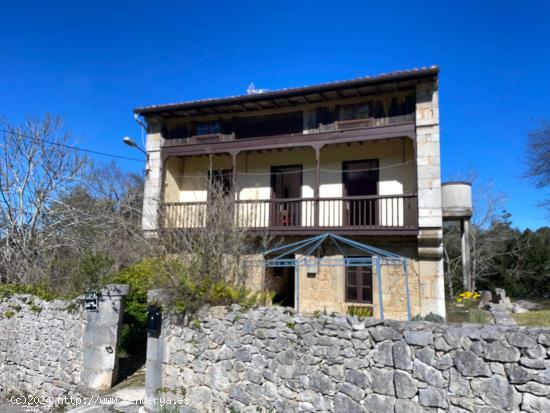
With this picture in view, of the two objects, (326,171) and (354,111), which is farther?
(326,171)

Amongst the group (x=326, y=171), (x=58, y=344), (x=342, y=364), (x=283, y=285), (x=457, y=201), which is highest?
(x=326, y=171)

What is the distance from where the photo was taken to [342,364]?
475 centimetres

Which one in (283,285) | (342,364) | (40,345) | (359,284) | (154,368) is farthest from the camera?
(283,285)

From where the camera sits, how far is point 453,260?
2064 cm

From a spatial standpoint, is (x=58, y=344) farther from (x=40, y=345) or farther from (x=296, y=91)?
(x=296, y=91)

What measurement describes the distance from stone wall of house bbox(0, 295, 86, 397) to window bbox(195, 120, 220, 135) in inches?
299

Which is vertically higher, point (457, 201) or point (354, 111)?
point (354, 111)

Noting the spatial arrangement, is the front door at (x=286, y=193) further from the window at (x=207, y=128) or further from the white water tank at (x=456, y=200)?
the white water tank at (x=456, y=200)

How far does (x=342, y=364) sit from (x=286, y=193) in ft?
29.5

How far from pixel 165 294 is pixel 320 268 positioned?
20.0ft

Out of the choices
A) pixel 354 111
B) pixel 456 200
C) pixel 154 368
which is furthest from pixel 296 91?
pixel 154 368

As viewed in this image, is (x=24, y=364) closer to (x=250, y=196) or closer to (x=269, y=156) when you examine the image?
(x=250, y=196)

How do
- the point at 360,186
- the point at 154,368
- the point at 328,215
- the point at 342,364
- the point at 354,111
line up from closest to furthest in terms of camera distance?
the point at 342,364 → the point at 154,368 → the point at 328,215 → the point at 354,111 → the point at 360,186

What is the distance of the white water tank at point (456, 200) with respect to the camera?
1026 cm
